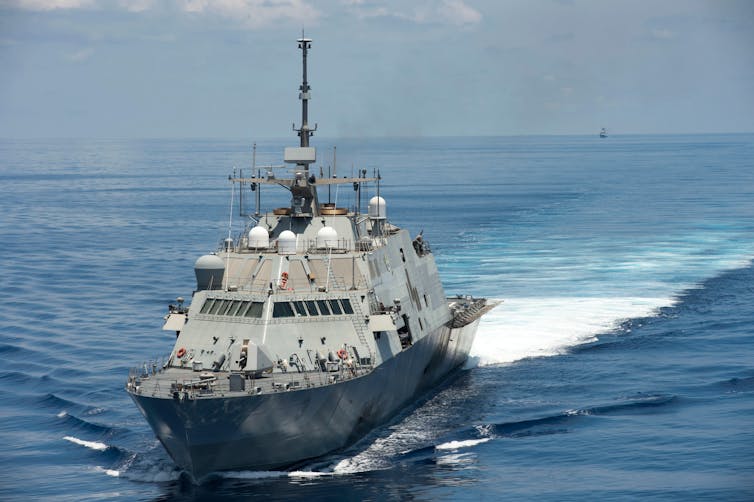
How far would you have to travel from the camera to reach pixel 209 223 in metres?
87.3

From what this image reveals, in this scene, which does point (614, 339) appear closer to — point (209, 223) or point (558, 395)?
point (558, 395)

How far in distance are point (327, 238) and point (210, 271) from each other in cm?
421

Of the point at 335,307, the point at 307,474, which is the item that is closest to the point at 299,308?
the point at 335,307

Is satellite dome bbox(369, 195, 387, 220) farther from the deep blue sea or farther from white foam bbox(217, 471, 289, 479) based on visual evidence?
white foam bbox(217, 471, 289, 479)

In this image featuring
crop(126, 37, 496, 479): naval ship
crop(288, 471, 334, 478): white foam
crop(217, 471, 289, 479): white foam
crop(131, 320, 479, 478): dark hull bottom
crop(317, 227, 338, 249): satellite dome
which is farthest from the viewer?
crop(317, 227, 338, 249): satellite dome

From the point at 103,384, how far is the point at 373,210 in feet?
39.1

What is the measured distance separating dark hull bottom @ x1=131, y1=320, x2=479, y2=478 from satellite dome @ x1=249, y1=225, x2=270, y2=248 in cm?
624

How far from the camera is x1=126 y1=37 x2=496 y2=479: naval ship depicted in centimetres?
2992

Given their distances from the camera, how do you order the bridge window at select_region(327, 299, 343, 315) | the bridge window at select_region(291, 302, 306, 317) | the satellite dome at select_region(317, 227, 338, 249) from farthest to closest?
1. the satellite dome at select_region(317, 227, 338, 249)
2. the bridge window at select_region(327, 299, 343, 315)
3. the bridge window at select_region(291, 302, 306, 317)

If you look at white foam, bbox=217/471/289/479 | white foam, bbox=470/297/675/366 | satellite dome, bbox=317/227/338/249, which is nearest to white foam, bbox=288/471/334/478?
white foam, bbox=217/471/289/479

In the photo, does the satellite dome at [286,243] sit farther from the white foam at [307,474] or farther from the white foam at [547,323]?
the white foam at [547,323]

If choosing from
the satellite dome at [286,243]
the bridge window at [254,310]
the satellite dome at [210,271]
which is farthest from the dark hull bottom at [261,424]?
the satellite dome at [210,271]

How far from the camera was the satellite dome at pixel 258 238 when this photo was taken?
37.2 m

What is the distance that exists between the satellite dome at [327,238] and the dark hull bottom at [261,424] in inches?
197
